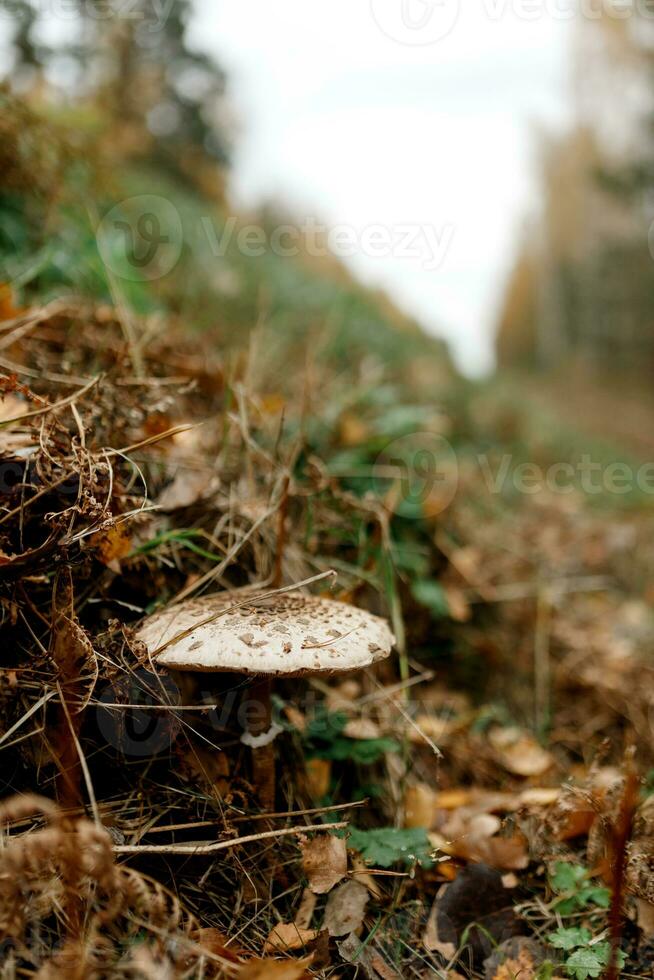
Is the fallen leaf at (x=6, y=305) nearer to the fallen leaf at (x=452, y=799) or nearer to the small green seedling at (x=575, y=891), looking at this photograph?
the fallen leaf at (x=452, y=799)

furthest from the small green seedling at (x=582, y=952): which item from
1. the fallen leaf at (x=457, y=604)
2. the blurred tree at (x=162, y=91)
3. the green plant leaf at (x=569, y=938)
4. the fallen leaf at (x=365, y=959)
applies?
the blurred tree at (x=162, y=91)

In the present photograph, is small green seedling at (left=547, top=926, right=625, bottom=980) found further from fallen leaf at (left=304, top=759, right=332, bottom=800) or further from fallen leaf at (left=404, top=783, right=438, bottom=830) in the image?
fallen leaf at (left=304, top=759, right=332, bottom=800)

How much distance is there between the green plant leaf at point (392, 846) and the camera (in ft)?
5.23

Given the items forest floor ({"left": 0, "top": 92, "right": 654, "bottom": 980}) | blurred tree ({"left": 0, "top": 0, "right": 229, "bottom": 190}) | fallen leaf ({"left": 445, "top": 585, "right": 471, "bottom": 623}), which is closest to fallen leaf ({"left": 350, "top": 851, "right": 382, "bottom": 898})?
forest floor ({"left": 0, "top": 92, "right": 654, "bottom": 980})

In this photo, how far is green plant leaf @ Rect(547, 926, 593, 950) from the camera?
150 centimetres

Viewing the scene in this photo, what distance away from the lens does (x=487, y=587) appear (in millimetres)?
3088

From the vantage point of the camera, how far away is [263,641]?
1.33 m

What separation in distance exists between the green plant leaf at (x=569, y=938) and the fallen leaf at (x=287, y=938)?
1.81 ft

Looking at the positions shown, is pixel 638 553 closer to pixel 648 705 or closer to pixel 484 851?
pixel 648 705

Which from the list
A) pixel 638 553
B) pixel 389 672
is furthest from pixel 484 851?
pixel 638 553

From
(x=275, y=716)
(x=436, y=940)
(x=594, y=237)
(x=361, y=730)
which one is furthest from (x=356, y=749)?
(x=594, y=237)

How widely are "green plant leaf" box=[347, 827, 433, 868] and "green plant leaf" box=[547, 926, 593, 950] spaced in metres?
0.31

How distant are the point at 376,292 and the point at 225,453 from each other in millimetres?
8212

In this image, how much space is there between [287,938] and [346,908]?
6.2 inches
